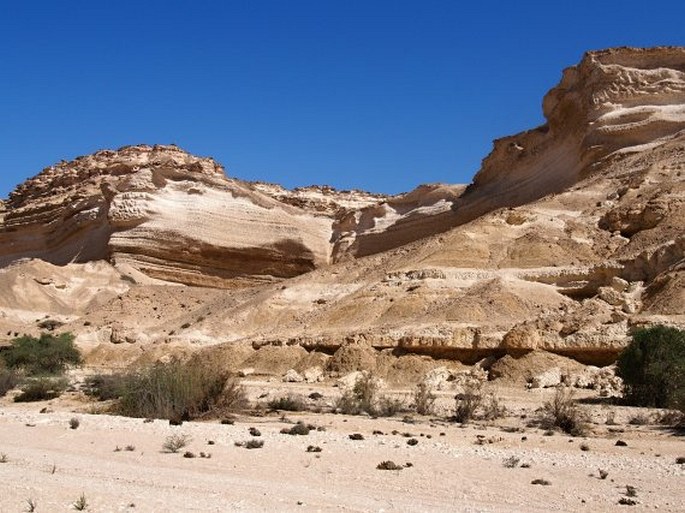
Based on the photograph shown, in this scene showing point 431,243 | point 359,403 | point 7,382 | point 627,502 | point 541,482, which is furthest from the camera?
point 431,243

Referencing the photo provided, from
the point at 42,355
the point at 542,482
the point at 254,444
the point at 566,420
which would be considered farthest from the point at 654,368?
the point at 42,355

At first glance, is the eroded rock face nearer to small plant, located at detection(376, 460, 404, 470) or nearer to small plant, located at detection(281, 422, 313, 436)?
small plant, located at detection(281, 422, 313, 436)

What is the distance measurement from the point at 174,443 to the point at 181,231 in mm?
40514

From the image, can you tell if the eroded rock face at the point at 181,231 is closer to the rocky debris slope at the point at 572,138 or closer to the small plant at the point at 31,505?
the rocky debris slope at the point at 572,138

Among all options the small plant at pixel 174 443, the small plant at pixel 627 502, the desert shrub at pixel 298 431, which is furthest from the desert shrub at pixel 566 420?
the small plant at pixel 174 443

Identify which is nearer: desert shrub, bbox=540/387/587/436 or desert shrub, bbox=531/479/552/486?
desert shrub, bbox=531/479/552/486

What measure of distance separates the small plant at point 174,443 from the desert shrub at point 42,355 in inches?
704

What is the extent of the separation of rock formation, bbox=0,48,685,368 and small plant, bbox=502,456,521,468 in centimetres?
1116

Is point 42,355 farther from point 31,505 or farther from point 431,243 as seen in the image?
point 31,505

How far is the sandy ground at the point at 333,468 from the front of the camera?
7.14 metres

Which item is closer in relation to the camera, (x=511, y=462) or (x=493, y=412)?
(x=511, y=462)

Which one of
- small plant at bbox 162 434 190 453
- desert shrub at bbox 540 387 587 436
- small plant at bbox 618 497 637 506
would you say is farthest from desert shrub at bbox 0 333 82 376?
small plant at bbox 618 497 637 506

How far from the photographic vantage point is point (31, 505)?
6.24 meters

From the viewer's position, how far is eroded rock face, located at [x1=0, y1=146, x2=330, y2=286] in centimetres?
4969
